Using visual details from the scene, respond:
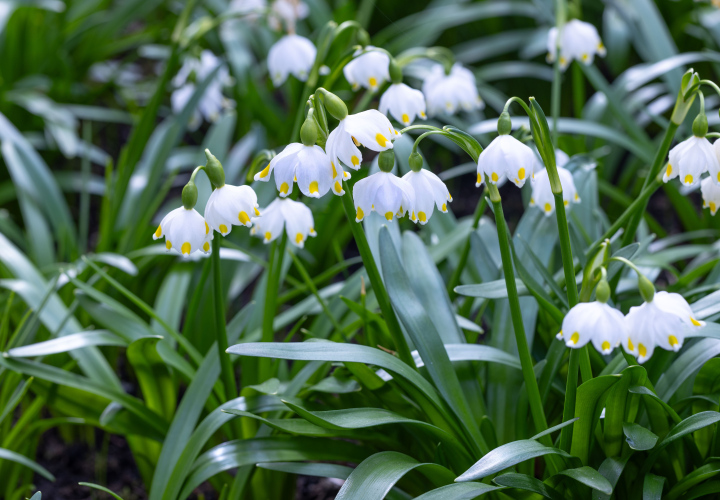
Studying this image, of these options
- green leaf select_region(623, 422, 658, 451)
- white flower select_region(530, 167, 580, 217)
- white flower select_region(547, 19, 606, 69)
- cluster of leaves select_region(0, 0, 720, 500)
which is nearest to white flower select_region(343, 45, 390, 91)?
cluster of leaves select_region(0, 0, 720, 500)

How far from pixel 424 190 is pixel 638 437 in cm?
61

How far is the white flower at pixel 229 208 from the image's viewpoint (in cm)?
112

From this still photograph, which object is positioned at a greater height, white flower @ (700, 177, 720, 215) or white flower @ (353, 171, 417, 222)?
white flower @ (353, 171, 417, 222)

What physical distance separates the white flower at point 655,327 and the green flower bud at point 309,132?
565mm

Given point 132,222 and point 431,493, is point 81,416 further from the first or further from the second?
point 431,493

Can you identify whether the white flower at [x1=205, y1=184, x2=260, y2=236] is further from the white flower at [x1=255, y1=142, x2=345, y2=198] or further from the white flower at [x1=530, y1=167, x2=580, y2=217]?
the white flower at [x1=530, y1=167, x2=580, y2=217]

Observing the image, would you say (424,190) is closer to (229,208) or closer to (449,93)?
(229,208)

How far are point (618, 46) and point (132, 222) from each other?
7.72 feet

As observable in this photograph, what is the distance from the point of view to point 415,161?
1122 mm

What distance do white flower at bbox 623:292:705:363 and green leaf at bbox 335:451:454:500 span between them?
48 cm

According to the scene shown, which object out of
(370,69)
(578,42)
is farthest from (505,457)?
(578,42)

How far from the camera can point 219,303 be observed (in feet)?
4.58

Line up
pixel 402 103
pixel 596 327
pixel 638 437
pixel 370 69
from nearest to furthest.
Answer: pixel 596 327 < pixel 638 437 < pixel 402 103 < pixel 370 69

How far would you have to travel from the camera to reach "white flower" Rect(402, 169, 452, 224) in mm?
1132
